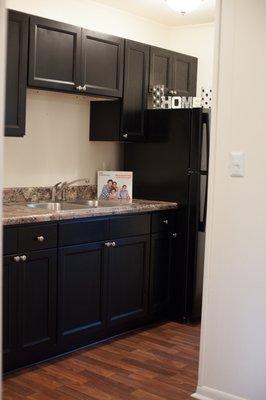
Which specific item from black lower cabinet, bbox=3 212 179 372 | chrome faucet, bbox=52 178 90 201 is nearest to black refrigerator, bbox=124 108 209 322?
black lower cabinet, bbox=3 212 179 372

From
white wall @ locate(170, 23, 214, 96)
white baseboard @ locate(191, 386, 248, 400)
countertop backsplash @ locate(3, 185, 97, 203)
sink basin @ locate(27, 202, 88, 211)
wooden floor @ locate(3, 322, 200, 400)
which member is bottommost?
wooden floor @ locate(3, 322, 200, 400)

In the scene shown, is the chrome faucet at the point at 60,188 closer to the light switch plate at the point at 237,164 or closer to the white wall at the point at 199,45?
Answer: the white wall at the point at 199,45

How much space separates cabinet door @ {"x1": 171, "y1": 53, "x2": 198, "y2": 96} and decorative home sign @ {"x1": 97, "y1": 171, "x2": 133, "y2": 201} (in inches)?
35.9

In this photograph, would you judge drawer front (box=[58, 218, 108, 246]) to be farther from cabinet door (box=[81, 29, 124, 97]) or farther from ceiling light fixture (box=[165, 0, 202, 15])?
ceiling light fixture (box=[165, 0, 202, 15])

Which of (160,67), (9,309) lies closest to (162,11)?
(160,67)

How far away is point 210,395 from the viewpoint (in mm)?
2951

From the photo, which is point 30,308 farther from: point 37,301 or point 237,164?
point 237,164

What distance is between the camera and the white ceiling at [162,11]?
14.4 feet

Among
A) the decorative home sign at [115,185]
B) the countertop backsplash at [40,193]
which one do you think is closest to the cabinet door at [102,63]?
the decorative home sign at [115,185]

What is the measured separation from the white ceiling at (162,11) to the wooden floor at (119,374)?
2.52 meters

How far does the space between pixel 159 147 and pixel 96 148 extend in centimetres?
52

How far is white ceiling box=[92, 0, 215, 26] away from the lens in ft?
14.4

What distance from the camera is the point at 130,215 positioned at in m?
3.93

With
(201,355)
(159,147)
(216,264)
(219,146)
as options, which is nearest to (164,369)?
(201,355)
